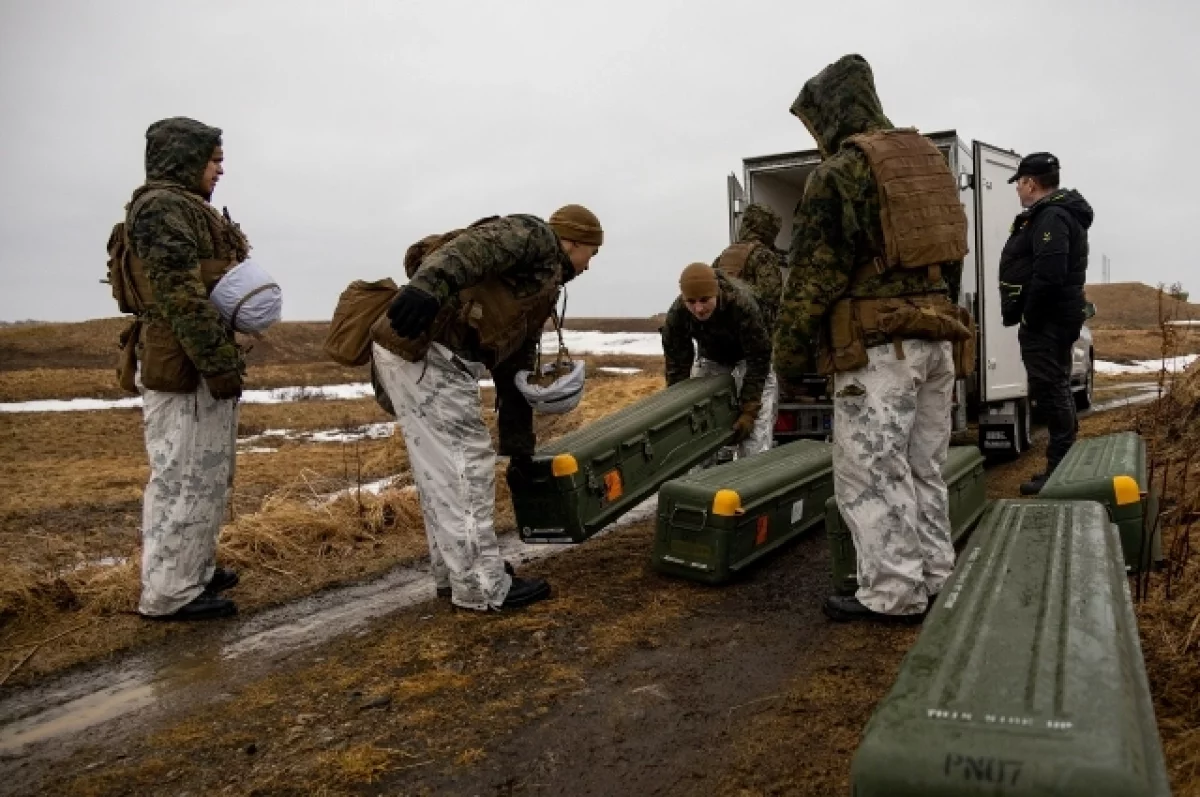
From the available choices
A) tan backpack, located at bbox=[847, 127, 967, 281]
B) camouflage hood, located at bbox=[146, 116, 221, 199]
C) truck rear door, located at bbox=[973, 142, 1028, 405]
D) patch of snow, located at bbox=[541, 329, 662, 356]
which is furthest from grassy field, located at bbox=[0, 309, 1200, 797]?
patch of snow, located at bbox=[541, 329, 662, 356]

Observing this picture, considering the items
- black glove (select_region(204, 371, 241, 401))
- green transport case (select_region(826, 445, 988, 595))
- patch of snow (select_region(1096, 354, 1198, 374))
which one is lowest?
patch of snow (select_region(1096, 354, 1198, 374))

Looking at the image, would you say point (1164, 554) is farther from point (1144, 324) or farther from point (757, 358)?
point (1144, 324)

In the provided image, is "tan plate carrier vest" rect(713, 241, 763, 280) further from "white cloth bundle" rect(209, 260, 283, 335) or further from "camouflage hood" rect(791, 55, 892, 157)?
"white cloth bundle" rect(209, 260, 283, 335)

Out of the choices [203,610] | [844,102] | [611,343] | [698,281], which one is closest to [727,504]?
[698,281]

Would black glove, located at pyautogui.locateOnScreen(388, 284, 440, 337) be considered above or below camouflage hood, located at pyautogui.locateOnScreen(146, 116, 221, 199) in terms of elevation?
below

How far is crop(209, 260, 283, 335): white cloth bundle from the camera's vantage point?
421 centimetres

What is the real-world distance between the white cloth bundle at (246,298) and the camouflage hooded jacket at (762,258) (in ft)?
12.2

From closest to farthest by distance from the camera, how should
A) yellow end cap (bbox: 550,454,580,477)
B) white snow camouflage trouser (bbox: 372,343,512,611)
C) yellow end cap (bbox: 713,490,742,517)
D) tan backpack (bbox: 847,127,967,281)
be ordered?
tan backpack (bbox: 847,127,967,281) → white snow camouflage trouser (bbox: 372,343,512,611) → yellow end cap (bbox: 713,490,742,517) → yellow end cap (bbox: 550,454,580,477)

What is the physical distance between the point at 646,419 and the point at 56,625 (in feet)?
10.1

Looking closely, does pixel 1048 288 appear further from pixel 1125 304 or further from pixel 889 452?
pixel 1125 304

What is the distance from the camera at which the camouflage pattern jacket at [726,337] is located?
5.80m

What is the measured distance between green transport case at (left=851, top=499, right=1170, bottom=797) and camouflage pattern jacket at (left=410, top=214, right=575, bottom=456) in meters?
2.20

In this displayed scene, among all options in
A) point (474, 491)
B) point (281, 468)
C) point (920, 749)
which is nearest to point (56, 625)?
point (474, 491)

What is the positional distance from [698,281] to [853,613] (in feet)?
7.74
